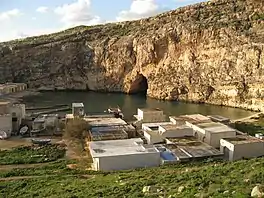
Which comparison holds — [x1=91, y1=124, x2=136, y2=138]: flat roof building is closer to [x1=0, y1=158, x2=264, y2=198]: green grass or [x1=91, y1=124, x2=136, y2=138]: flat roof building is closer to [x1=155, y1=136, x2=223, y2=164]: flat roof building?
[x1=155, y1=136, x2=223, y2=164]: flat roof building

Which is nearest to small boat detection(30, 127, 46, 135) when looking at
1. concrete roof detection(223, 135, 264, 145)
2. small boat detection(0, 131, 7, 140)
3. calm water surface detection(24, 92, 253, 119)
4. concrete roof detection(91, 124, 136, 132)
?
small boat detection(0, 131, 7, 140)

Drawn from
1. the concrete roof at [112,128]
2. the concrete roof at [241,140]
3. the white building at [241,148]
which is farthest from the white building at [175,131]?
the white building at [241,148]

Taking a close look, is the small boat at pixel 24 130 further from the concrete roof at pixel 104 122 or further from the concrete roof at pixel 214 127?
the concrete roof at pixel 214 127

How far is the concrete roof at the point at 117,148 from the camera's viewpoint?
2662 cm

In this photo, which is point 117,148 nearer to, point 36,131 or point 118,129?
point 118,129

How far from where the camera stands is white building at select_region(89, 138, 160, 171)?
25719 mm

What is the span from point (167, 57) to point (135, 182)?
51696 mm

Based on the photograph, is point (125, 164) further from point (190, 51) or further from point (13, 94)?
point (13, 94)

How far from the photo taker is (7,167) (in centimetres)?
2719

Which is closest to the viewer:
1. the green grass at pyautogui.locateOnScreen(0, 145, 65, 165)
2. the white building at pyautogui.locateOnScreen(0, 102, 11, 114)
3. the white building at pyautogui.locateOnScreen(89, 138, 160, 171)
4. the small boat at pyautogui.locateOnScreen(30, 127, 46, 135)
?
the white building at pyautogui.locateOnScreen(89, 138, 160, 171)

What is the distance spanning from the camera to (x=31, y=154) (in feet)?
99.8

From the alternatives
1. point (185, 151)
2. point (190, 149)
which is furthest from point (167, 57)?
point (185, 151)

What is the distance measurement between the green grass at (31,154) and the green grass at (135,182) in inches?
81.6

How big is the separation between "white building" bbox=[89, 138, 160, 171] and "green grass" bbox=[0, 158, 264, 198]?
129cm
